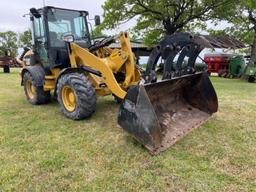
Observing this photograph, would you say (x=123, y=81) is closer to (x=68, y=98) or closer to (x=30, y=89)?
(x=68, y=98)

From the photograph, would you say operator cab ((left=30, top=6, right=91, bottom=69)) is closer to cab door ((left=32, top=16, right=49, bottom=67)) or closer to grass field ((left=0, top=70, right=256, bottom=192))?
cab door ((left=32, top=16, right=49, bottom=67))

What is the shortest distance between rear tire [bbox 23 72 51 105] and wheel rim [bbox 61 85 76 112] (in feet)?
4.00

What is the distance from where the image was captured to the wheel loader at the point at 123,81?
329 centimetres

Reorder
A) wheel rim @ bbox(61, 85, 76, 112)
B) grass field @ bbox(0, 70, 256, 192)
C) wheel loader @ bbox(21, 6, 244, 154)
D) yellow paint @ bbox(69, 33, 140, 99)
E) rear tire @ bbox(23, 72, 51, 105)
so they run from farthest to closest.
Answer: rear tire @ bbox(23, 72, 51, 105) → wheel rim @ bbox(61, 85, 76, 112) → yellow paint @ bbox(69, 33, 140, 99) → wheel loader @ bbox(21, 6, 244, 154) → grass field @ bbox(0, 70, 256, 192)

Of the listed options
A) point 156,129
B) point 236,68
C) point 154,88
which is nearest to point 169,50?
point 154,88

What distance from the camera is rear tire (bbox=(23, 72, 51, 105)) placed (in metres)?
5.75

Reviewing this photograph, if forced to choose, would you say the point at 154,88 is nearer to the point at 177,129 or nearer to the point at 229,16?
the point at 177,129

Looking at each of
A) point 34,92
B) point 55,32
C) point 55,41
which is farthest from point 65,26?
point 34,92

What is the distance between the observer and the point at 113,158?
124 inches

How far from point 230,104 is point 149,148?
3.78 meters

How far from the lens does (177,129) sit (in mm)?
3789

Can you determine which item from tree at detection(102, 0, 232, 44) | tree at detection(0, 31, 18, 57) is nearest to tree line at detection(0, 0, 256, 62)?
tree at detection(102, 0, 232, 44)

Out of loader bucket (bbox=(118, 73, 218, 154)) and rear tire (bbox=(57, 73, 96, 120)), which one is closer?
loader bucket (bbox=(118, 73, 218, 154))

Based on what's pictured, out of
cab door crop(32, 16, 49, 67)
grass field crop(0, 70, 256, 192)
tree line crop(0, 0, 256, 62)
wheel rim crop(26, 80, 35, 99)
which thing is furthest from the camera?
tree line crop(0, 0, 256, 62)
